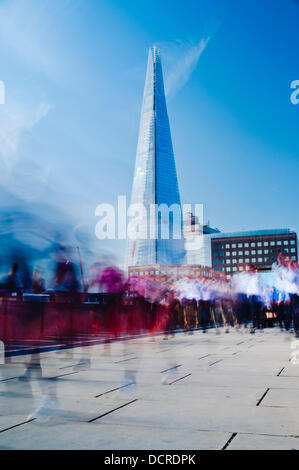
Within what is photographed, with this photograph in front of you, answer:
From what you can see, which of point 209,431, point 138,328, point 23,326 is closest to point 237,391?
point 209,431

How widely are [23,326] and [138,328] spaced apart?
1097 centimetres

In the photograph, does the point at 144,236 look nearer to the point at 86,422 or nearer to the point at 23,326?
the point at 23,326

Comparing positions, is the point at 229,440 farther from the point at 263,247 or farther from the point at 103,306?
the point at 263,247

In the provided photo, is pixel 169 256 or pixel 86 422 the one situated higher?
pixel 169 256

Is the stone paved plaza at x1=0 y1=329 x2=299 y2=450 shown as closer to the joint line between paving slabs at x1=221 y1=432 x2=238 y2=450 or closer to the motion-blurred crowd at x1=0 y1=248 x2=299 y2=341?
the joint line between paving slabs at x1=221 y1=432 x2=238 y2=450

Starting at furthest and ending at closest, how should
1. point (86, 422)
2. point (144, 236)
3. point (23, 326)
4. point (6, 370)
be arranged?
point (144, 236)
point (23, 326)
point (6, 370)
point (86, 422)

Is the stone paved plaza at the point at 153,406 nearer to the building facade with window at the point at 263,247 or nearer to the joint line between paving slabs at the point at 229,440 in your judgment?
the joint line between paving slabs at the point at 229,440

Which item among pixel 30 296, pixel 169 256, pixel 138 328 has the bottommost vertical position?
pixel 138 328

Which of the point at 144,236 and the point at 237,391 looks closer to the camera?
the point at 237,391

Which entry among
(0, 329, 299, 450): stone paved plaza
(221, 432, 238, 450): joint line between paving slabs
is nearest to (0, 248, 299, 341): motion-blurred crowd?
(0, 329, 299, 450): stone paved plaza

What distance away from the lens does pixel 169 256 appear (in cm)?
19550

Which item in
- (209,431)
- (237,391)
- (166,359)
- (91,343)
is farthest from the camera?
(91,343)

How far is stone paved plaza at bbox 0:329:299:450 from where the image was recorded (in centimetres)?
474

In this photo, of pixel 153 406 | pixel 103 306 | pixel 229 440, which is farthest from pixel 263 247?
pixel 229 440
